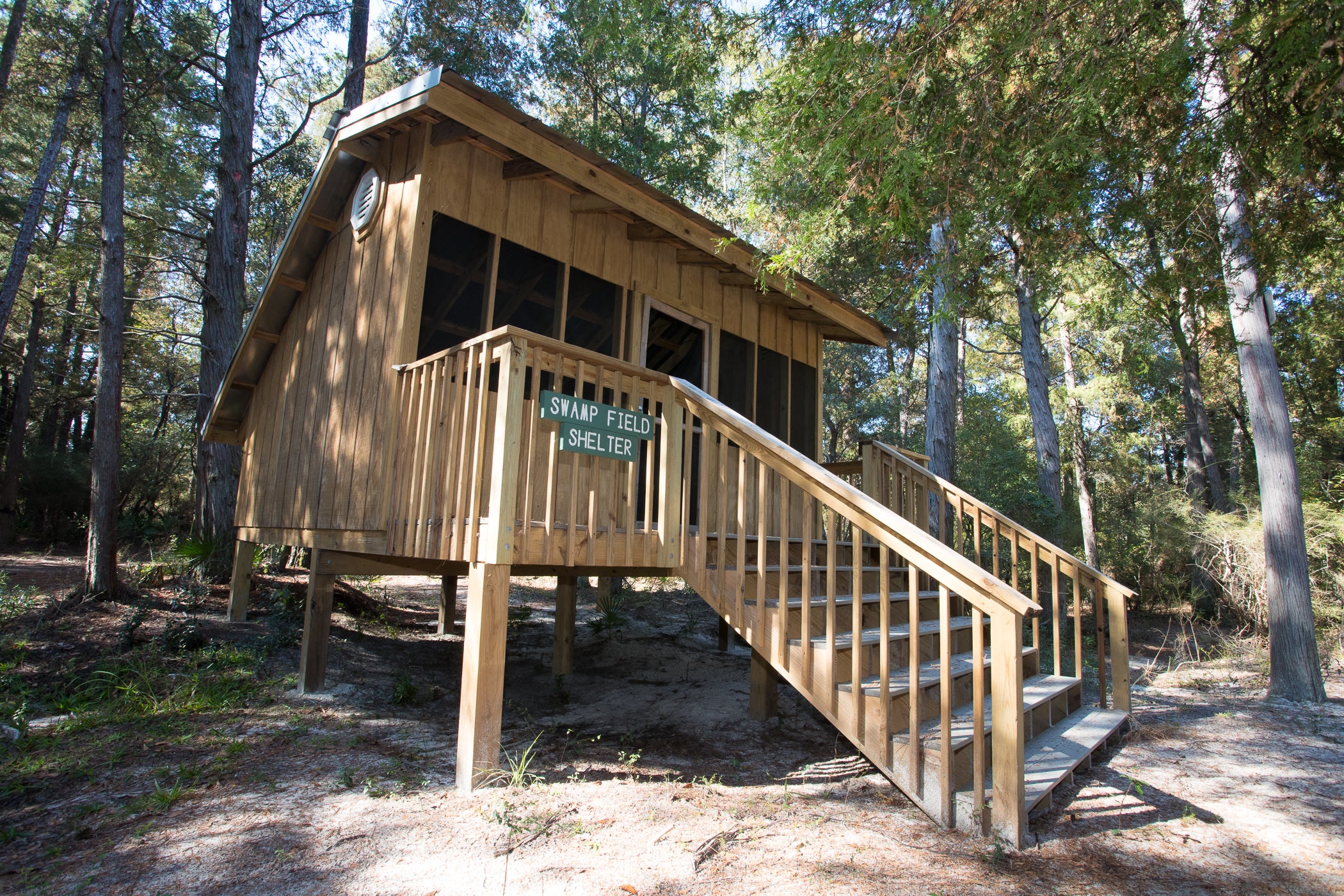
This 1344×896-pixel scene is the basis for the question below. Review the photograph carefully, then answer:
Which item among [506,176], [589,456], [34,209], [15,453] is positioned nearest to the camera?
[589,456]

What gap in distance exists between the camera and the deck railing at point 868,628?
9.71 ft

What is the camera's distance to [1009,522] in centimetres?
577

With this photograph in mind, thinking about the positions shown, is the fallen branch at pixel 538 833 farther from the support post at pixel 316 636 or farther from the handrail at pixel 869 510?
the support post at pixel 316 636

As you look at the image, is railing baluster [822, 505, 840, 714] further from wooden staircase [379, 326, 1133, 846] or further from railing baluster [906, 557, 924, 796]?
railing baluster [906, 557, 924, 796]

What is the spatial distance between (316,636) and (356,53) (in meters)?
11.0

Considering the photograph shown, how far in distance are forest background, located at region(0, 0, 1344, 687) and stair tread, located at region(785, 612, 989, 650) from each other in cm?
235

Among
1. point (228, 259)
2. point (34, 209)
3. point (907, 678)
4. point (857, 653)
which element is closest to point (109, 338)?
point (228, 259)

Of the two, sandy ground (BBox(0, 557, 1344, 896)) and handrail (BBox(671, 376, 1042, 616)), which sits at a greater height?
handrail (BBox(671, 376, 1042, 616))

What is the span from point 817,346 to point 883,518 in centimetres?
569

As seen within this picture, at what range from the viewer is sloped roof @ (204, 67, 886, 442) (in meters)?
4.68

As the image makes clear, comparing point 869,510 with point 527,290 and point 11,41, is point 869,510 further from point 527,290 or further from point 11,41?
point 11,41

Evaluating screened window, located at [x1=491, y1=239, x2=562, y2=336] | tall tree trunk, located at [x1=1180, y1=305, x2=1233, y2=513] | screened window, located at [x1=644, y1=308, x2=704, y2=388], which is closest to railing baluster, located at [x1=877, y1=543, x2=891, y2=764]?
screened window, located at [x1=491, y1=239, x2=562, y2=336]

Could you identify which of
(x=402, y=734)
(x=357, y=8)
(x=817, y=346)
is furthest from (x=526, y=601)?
(x=357, y=8)

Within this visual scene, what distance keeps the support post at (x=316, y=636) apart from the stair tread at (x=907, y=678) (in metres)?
4.04
